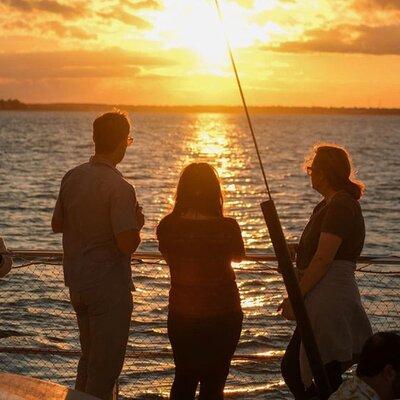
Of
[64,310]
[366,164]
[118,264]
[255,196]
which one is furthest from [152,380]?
[366,164]

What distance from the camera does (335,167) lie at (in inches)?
216

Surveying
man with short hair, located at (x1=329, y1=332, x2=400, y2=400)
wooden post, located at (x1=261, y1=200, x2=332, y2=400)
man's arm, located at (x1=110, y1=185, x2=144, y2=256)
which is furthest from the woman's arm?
man with short hair, located at (x1=329, y1=332, x2=400, y2=400)

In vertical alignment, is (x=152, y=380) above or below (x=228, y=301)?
below

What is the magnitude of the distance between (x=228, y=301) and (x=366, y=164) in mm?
73768

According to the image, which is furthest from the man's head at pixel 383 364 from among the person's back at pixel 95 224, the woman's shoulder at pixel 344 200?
the person's back at pixel 95 224

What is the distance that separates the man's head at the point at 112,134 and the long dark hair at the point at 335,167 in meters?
0.98

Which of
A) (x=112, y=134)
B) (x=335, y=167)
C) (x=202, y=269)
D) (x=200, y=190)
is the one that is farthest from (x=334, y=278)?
(x=112, y=134)

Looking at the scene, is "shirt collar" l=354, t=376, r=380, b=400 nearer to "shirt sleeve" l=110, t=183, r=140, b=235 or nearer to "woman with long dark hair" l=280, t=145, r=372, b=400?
"woman with long dark hair" l=280, t=145, r=372, b=400

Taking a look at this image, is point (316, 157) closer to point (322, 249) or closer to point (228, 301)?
point (322, 249)

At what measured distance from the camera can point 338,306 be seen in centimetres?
547

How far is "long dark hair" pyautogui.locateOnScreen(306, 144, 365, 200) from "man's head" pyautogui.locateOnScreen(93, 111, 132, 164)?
0.98 m

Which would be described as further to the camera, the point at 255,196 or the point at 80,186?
the point at 255,196

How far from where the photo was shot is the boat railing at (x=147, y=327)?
455 inches

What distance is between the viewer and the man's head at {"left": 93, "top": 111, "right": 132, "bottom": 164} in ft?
17.9
